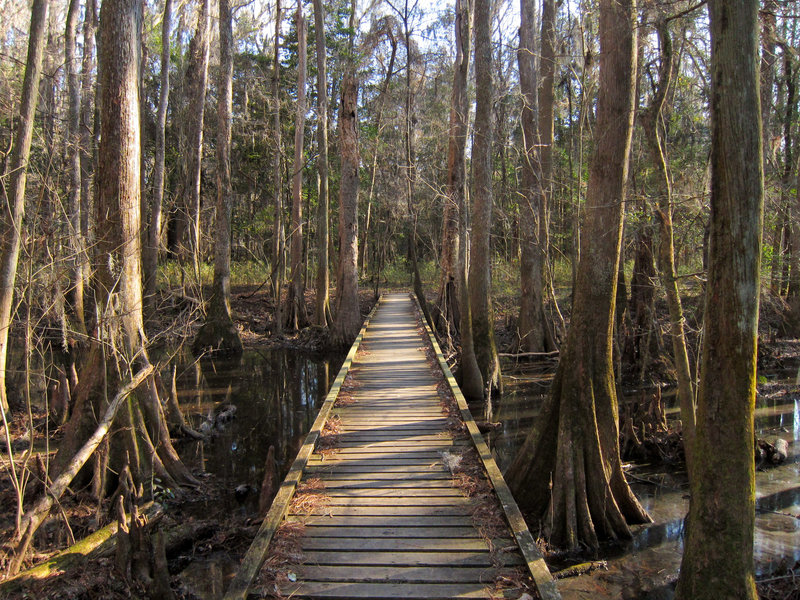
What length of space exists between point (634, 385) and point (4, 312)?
11569 mm

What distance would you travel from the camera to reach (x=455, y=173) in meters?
13.3

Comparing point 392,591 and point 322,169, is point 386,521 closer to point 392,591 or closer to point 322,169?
point 392,591

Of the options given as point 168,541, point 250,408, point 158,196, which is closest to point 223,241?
point 158,196

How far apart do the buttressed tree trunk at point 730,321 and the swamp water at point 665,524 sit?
1.48 meters

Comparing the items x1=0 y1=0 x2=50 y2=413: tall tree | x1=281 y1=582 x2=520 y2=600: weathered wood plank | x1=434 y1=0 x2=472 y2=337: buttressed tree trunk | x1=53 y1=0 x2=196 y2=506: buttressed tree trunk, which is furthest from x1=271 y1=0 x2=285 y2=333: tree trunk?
x1=281 y1=582 x2=520 y2=600: weathered wood plank

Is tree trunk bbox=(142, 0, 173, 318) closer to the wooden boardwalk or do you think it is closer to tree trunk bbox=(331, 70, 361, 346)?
tree trunk bbox=(331, 70, 361, 346)

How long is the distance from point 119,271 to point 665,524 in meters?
6.85

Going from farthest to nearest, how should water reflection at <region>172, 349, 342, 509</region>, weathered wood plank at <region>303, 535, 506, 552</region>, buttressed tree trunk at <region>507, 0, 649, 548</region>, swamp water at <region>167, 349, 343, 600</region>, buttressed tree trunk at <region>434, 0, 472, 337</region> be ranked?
1. buttressed tree trunk at <region>434, 0, 472, 337</region>
2. water reflection at <region>172, 349, 342, 509</region>
3. swamp water at <region>167, 349, 343, 600</region>
4. buttressed tree trunk at <region>507, 0, 649, 548</region>
5. weathered wood plank at <region>303, 535, 506, 552</region>

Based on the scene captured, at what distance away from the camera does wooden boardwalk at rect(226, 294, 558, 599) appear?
141 inches

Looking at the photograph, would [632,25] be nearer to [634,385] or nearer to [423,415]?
[423,415]

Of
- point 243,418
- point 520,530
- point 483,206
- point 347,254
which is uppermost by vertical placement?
point 483,206

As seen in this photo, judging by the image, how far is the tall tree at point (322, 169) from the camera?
15.9 meters

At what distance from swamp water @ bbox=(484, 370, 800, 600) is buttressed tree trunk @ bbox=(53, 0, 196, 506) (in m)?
4.69

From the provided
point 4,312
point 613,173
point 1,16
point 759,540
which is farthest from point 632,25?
point 1,16
